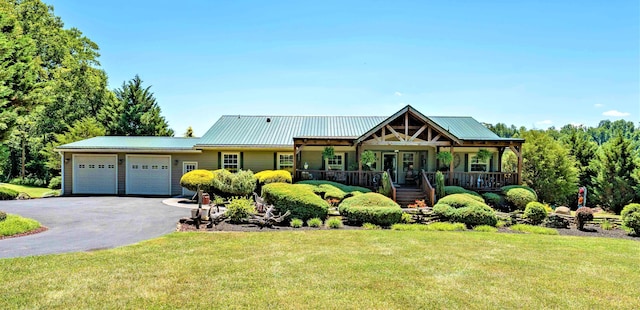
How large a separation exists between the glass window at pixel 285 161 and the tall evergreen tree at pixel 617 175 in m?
20.2

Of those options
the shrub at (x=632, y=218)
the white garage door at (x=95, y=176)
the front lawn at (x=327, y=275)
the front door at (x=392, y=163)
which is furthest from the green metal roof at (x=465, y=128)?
the white garage door at (x=95, y=176)

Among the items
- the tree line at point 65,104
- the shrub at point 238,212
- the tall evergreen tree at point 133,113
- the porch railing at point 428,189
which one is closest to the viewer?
the shrub at point 238,212

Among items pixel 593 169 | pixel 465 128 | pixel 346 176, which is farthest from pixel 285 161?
pixel 593 169

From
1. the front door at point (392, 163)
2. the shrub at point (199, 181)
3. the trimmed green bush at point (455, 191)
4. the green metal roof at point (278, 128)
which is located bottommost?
the trimmed green bush at point (455, 191)

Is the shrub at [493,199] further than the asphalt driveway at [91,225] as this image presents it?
Yes

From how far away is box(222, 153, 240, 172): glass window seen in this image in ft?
66.3

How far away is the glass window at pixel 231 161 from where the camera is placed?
20203 mm

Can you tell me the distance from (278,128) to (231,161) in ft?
13.3

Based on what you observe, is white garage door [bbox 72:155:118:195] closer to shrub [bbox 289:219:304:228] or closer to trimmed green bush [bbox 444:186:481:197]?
shrub [bbox 289:219:304:228]

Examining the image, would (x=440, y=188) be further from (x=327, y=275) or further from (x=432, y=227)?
(x=327, y=275)

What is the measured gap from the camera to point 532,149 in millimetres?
22844

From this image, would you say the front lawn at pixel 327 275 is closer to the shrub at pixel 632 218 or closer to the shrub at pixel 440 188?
the shrub at pixel 632 218

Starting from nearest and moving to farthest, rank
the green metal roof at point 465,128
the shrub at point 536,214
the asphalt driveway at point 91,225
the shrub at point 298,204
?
the asphalt driveway at point 91,225
the shrub at point 298,204
the shrub at point 536,214
the green metal roof at point 465,128

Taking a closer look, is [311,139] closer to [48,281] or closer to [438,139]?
[438,139]
